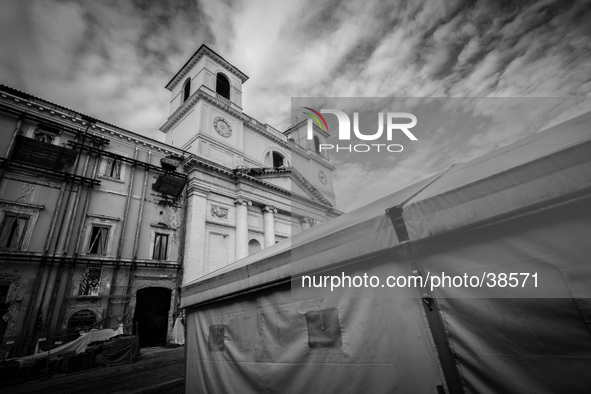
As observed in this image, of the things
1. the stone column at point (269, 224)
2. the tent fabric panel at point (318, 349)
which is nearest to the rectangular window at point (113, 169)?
the stone column at point (269, 224)

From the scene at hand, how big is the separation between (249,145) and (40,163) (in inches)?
529

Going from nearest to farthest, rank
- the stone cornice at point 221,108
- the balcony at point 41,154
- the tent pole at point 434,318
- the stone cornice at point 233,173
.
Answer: the tent pole at point 434,318 < the balcony at point 41,154 < the stone cornice at point 233,173 < the stone cornice at point 221,108

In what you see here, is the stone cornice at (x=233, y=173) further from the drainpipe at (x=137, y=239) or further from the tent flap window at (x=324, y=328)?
the tent flap window at (x=324, y=328)

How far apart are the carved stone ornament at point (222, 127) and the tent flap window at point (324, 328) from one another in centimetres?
1919

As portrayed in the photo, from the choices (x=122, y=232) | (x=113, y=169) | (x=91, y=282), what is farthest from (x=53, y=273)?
(x=113, y=169)

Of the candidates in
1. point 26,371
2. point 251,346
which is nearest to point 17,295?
point 26,371

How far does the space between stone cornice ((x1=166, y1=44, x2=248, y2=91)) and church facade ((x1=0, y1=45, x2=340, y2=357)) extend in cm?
47

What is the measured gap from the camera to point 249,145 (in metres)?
22.5

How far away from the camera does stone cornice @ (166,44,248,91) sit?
21469 mm

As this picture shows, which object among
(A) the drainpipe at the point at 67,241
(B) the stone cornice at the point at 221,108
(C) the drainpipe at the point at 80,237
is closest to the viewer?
(A) the drainpipe at the point at 67,241

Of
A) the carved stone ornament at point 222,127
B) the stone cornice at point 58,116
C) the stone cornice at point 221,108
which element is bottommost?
the stone cornice at point 58,116

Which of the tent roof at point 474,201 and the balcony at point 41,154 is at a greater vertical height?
the balcony at point 41,154

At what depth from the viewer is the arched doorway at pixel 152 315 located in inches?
502

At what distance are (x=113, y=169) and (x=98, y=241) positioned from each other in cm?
397
